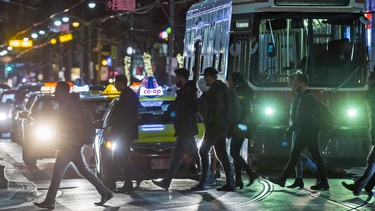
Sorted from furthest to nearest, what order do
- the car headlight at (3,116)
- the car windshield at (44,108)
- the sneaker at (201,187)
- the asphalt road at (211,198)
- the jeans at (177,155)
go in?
the car headlight at (3,116), the car windshield at (44,108), the sneaker at (201,187), the jeans at (177,155), the asphalt road at (211,198)

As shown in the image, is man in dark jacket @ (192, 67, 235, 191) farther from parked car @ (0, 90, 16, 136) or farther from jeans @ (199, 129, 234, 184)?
parked car @ (0, 90, 16, 136)

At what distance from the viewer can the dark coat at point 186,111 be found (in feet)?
47.0

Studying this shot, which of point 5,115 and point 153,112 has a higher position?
point 153,112

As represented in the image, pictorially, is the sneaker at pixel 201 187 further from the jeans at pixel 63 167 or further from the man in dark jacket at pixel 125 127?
the jeans at pixel 63 167

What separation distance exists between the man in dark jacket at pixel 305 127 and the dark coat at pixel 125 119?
2.24 meters

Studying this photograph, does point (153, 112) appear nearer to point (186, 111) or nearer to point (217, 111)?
point (186, 111)

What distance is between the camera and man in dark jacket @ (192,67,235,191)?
1435cm

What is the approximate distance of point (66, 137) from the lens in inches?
500

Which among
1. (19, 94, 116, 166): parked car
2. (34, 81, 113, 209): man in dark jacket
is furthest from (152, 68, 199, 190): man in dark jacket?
(19, 94, 116, 166): parked car

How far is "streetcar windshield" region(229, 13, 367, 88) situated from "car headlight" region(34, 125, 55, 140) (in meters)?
5.90

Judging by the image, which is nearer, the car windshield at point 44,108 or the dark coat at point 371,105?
the dark coat at point 371,105

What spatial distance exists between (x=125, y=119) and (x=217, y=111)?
1.38m

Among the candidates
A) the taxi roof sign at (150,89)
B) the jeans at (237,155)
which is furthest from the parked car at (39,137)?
the jeans at (237,155)

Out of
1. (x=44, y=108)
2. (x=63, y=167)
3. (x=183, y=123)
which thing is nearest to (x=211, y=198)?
(x=183, y=123)
